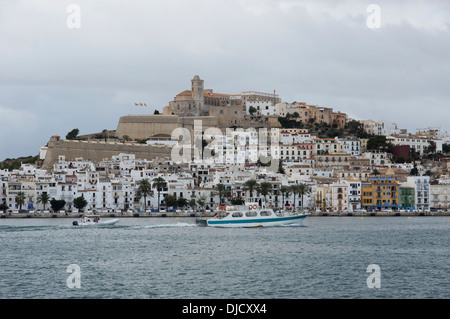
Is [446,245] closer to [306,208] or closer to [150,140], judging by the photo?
[306,208]

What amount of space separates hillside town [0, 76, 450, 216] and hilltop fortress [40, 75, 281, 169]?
0.50 ft

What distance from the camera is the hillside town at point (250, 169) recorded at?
63.2 m

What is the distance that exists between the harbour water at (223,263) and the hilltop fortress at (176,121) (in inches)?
1590

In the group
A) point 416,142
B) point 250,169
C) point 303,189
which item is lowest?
point 303,189

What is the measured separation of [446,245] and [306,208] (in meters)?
30.7

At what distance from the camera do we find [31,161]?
283 feet

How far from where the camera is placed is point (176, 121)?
91.9m

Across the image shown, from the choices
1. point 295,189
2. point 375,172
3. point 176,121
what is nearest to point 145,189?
point 295,189

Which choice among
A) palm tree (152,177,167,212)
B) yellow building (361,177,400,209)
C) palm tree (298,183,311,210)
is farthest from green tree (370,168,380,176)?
palm tree (152,177,167,212)

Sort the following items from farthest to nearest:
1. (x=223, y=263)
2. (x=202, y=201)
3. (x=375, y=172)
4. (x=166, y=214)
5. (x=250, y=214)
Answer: (x=375, y=172) < (x=202, y=201) < (x=166, y=214) < (x=250, y=214) < (x=223, y=263)

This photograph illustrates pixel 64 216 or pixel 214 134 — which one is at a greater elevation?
pixel 214 134

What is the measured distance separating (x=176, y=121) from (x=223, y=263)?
210 ft

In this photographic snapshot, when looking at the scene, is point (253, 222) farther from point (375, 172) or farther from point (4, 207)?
point (375, 172)
